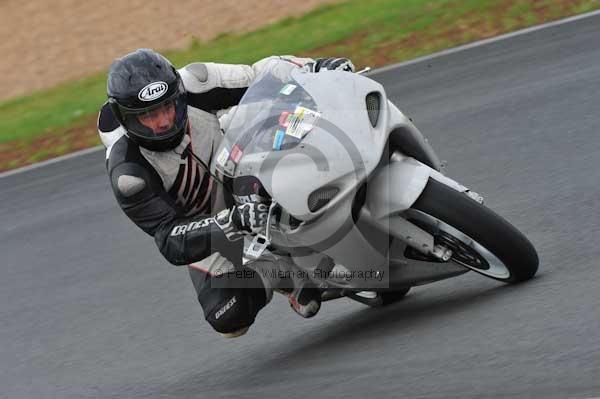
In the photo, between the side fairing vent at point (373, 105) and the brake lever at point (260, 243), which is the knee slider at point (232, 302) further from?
the side fairing vent at point (373, 105)

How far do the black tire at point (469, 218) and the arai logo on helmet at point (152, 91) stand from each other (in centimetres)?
120

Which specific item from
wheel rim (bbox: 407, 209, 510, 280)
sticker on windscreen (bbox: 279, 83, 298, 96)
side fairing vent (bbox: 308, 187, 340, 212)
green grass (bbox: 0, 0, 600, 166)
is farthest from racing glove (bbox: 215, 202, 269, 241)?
green grass (bbox: 0, 0, 600, 166)

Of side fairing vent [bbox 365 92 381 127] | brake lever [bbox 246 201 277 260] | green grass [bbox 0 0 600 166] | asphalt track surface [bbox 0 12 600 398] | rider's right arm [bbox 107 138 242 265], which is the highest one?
side fairing vent [bbox 365 92 381 127]

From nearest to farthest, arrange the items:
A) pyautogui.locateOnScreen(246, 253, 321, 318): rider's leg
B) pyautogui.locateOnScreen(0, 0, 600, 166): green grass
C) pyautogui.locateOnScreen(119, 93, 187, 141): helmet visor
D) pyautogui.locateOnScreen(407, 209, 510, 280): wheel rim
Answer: pyautogui.locateOnScreen(407, 209, 510, 280): wheel rim
pyautogui.locateOnScreen(119, 93, 187, 141): helmet visor
pyautogui.locateOnScreen(246, 253, 321, 318): rider's leg
pyautogui.locateOnScreen(0, 0, 600, 166): green grass

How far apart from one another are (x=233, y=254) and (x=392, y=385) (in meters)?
1.33

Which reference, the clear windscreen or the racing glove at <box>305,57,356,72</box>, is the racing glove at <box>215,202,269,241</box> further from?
the racing glove at <box>305,57,356,72</box>

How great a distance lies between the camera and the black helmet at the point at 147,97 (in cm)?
Answer: 466

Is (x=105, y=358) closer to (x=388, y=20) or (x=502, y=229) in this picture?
(x=502, y=229)

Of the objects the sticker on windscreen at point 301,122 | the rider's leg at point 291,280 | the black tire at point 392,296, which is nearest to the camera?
the sticker on windscreen at point 301,122

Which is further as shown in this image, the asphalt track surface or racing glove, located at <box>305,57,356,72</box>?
racing glove, located at <box>305,57,356,72</box>

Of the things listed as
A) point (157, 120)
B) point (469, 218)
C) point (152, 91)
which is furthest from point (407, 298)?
point (152, 91)

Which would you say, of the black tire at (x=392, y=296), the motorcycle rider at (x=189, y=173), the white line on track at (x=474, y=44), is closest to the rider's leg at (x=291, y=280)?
the motorcycle rider at (x=189, y=173)

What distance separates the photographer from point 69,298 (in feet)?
23.1

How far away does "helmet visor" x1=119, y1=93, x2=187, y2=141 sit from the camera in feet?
15.5
